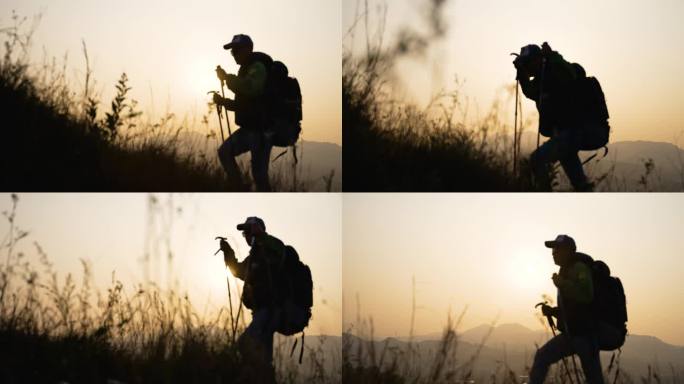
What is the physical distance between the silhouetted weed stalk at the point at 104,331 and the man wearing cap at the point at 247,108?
699 mm

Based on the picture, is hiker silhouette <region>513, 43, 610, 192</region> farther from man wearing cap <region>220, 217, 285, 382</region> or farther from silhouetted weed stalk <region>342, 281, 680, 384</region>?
man wearing cap <region>220, 217, 285, 382</region>

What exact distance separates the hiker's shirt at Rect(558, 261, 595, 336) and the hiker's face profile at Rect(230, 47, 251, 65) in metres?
1.81

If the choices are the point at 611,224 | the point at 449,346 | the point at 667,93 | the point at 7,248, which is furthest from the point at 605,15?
the point at 7,248

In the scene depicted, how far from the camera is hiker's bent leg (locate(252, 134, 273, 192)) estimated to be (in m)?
8.07

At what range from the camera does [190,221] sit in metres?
8.01

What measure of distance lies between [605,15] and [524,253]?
1.19 metres

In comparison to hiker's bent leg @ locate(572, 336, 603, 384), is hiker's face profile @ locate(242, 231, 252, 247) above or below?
above

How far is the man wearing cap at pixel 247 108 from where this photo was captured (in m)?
7.98

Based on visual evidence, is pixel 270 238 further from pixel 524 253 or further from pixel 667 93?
pixel 667 93

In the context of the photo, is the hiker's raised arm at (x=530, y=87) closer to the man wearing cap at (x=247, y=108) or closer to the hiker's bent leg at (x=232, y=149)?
the man wearing cap at (x=247, y=108)

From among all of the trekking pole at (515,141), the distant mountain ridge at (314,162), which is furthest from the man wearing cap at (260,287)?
the trekking pole at (515,141)

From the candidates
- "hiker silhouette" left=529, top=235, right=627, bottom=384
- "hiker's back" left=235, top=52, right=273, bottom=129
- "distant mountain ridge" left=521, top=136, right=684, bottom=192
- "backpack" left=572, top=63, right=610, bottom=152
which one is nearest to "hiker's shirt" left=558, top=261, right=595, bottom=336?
"hiker silhouette" left=529, top=235, right=627, bottom=384

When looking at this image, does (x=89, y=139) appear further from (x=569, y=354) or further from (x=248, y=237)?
(x=569, y=354)

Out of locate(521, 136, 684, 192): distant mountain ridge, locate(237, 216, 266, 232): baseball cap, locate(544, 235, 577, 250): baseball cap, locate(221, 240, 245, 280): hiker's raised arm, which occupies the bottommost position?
locate(221, 240, 245, 280): hiker's raised arm
